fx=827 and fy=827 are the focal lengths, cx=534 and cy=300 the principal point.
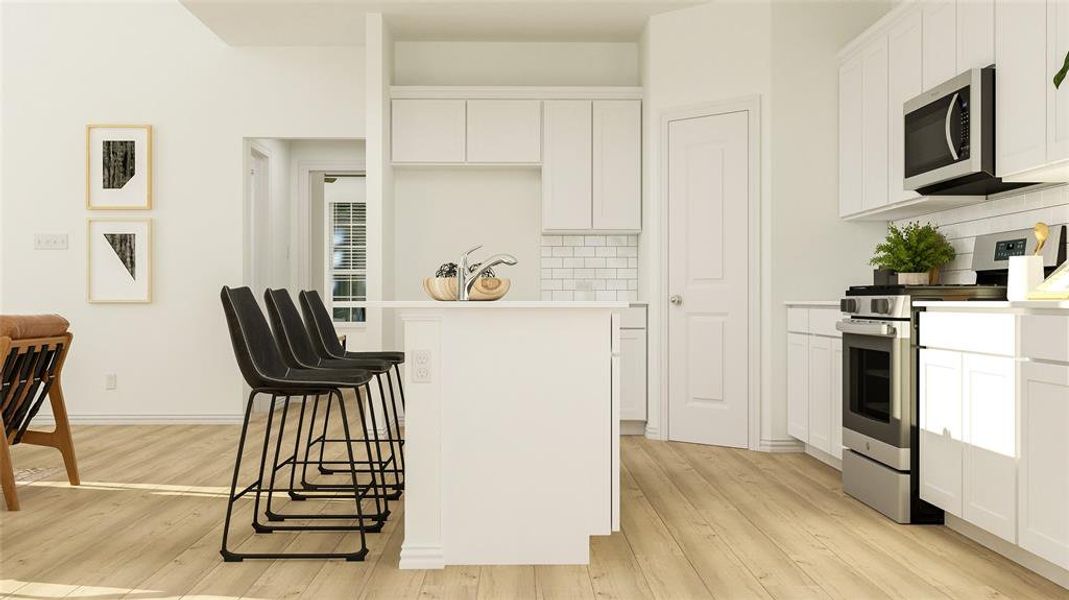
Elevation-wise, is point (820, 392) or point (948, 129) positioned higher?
point (948, 129)

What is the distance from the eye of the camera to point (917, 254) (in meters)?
4.26

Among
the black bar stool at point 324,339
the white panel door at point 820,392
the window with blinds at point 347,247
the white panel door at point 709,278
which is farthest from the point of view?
the window with blinds at point 347,247

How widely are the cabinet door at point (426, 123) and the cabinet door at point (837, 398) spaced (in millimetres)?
2906

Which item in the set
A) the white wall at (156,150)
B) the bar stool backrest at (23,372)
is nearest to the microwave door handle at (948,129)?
the white wall at (156,150)

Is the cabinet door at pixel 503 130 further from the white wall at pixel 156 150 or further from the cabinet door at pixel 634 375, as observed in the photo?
the cabinet door at pixel 634 375

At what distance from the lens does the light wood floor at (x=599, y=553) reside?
259cm

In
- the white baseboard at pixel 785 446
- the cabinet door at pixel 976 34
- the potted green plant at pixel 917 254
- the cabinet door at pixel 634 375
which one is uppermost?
the cabinet door at pixel 976 34

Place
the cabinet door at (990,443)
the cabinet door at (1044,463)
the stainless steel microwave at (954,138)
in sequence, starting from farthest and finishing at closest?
the stainless steel microwave at (954,138)
the cabinet door at (990,443)
the cabinet door at (1044,463)

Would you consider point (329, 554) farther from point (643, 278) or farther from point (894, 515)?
point (643, 278)

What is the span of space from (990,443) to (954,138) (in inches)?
56.3

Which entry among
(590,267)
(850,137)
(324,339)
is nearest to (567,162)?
(590,267)

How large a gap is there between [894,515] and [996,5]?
7.04 ft

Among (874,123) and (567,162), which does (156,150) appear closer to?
(567,162)

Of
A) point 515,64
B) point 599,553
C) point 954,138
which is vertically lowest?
point 599,553
